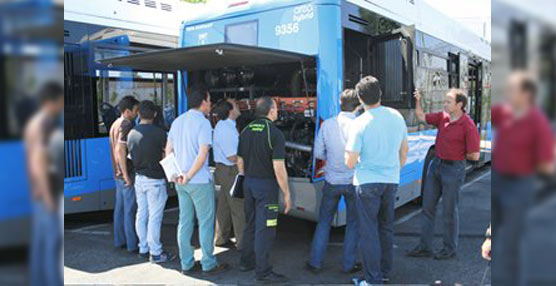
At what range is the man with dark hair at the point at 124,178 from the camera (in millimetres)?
5379

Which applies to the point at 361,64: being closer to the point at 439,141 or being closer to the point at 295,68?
the point at 295,68

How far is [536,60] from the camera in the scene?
2.40ft

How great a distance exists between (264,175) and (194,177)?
0.71 metres

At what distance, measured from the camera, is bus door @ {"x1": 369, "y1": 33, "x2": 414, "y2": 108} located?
18.5 feet

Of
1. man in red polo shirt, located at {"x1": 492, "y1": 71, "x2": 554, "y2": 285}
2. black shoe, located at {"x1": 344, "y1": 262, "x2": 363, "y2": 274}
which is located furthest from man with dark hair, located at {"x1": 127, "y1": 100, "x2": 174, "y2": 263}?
man in red polo shirt, located at {"x1": 492, "y1": 71, "x2": 554, "y2": 285}

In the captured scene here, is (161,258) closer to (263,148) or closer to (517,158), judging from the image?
(263,148)

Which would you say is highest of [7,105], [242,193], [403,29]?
[403,29]

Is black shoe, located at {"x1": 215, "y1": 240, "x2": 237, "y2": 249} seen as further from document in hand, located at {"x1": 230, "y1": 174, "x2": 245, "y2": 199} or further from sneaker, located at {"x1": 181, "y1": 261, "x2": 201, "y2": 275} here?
document in hand, located at {"x1": 230, "y1": 174, "x2": 245, "y2": 199}

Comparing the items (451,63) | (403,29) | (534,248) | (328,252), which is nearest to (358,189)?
(328,252)

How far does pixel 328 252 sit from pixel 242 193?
1466 mm

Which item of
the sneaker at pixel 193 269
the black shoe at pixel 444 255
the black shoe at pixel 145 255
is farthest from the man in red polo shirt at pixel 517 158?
the black shoe at pixel 145 255

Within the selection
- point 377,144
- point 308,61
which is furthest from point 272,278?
point 308,61

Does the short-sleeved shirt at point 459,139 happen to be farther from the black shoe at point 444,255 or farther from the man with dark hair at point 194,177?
the man with dark hair at point 194,177

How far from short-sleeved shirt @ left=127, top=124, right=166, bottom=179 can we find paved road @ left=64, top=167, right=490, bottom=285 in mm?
1055
